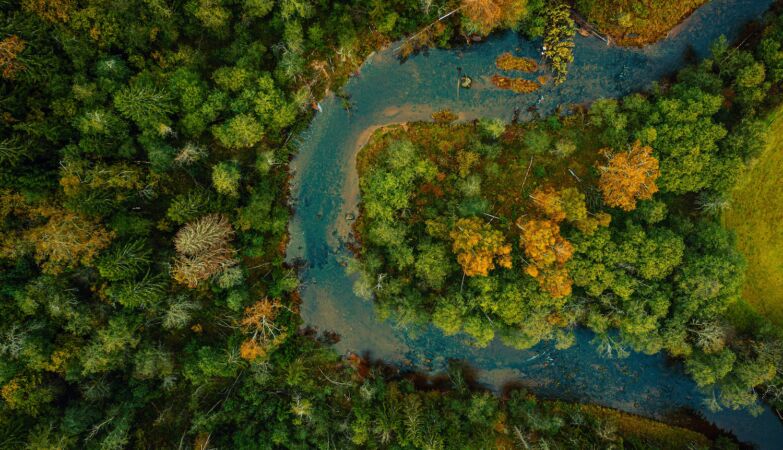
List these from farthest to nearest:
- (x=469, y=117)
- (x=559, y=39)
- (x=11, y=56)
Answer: (x=469, y=117) → (x=559, y=39) → (x=11, y=56)

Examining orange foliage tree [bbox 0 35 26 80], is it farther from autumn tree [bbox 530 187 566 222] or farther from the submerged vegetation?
autumn tree [bbox 530 187 566 222]

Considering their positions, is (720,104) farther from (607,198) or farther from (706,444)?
(706,444)

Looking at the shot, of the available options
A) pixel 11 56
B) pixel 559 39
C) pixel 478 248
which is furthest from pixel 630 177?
pixel 11 56

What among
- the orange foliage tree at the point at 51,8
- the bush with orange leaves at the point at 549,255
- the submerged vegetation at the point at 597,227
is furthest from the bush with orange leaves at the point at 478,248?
the orange foliage tree at the point at 51,8

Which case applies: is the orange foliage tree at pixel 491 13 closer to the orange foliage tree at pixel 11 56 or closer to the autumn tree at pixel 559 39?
the autumn tree at pixel 559 39

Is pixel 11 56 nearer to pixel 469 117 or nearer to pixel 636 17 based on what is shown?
pixel 469 117

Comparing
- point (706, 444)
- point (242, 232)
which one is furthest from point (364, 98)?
point (706, 444)

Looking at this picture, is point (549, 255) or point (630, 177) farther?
point (630, 177)
